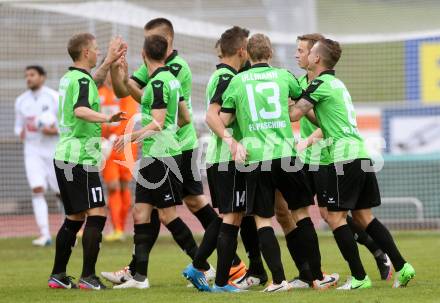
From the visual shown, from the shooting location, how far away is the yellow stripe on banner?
55.4 feet

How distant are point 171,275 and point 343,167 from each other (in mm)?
2686

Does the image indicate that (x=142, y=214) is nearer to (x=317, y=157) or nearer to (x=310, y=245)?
(x=310, y=245)

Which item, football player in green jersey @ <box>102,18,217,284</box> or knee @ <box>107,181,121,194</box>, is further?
knee @ <box>107,181,121,194</box>

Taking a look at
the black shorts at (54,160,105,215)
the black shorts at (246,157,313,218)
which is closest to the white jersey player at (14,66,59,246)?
the black shorts at (54,160,105,215)

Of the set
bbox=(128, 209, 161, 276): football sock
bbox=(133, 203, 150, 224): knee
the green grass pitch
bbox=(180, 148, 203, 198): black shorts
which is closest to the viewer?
the green grass pitch

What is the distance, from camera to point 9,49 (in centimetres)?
1688

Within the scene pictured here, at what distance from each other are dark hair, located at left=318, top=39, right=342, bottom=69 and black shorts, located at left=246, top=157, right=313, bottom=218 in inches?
39.4

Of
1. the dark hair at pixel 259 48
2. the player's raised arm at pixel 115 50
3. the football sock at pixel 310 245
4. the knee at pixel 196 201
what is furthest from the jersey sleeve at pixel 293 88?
the knee at pixel 196 201

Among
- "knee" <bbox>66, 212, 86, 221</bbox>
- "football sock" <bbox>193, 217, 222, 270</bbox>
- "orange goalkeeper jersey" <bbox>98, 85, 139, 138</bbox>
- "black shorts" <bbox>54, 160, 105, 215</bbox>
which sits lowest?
"football sock" <bbox>193, 217, 222, 270</bbox>

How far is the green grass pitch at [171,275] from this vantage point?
7.65 metres

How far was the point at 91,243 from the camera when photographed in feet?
29.0

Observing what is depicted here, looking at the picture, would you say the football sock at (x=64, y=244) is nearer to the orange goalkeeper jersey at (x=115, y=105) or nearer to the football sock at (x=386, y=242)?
the football sock at (x=386, y=242)

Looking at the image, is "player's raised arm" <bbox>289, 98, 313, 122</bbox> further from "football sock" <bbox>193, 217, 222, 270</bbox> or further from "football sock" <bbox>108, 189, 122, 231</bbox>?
"football sock" <bbox>108, 189, 122, 231</bbox>

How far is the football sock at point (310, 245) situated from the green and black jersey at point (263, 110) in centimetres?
69
